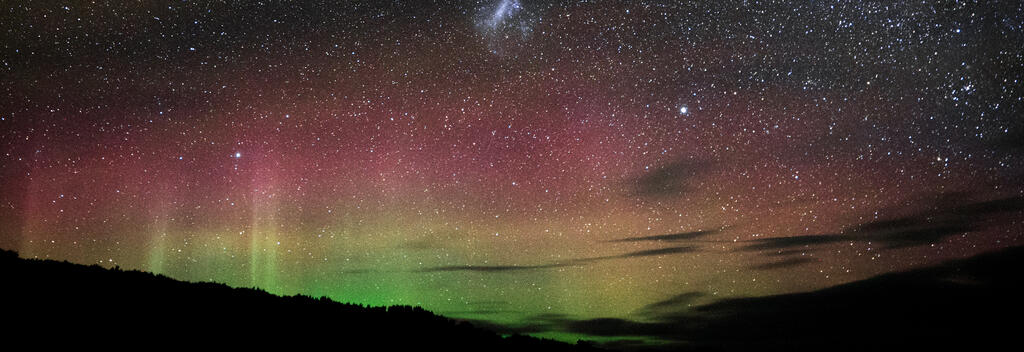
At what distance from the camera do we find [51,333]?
4859 millimetres

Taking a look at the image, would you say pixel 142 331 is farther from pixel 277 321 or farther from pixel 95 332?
pixel 277 321

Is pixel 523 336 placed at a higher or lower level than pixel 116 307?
lower

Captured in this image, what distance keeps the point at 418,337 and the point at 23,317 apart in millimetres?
3800

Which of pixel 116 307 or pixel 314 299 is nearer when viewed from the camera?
pixel 116 307

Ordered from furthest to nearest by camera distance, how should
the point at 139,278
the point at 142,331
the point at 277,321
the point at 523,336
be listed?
the point at 523,336, the point at 139,278, the point at 277,321, the point at 142,331

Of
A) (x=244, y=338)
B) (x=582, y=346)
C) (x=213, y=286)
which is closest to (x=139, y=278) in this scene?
(x=213, y=286)

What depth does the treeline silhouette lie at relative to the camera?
5078 mm

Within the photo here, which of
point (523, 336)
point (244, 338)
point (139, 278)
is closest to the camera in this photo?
point (244, 338)

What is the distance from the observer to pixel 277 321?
629 centimetres

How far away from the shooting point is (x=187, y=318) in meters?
5.76

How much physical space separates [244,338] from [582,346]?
4.93m

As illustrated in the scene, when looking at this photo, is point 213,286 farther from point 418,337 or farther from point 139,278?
point 418,337

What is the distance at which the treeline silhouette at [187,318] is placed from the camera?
5078 mm

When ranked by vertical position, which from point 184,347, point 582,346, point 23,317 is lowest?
point 582,346
